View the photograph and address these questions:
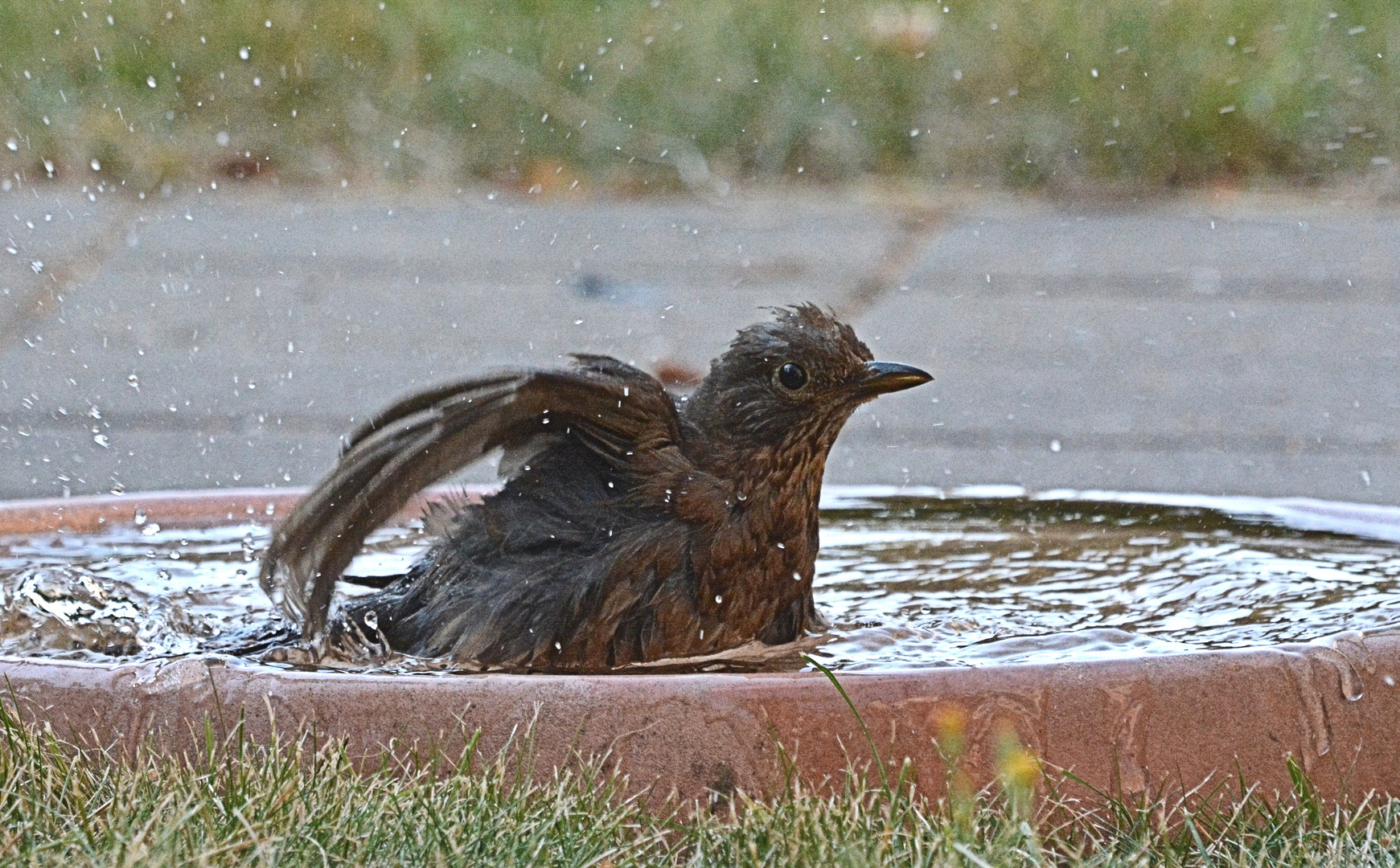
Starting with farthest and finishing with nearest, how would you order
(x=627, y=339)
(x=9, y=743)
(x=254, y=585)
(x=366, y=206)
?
(x=366, y=206) < (x=627, y=339) < (x=254, y=585) < (x=9, y=743)

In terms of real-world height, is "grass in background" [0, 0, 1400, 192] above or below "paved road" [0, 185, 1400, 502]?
above

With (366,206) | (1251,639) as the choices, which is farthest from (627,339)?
(1251,639)

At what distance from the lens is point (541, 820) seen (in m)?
2.42

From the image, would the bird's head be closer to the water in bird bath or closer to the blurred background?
the water in bird bath

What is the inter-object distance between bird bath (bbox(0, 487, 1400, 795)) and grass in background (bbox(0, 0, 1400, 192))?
5.99 meters

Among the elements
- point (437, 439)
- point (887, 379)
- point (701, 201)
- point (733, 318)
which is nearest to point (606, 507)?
point (437, 439)

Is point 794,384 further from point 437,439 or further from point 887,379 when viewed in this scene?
point 437,439

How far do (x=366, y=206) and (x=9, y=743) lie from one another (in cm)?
731

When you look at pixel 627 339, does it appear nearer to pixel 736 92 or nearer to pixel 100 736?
pixel 736 92

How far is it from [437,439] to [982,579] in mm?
1160

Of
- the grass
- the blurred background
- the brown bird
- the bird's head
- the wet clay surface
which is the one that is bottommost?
the grass

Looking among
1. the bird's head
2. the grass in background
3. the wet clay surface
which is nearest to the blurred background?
the grass in background

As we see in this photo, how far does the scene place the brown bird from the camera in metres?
2.84

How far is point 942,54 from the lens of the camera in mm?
9859
